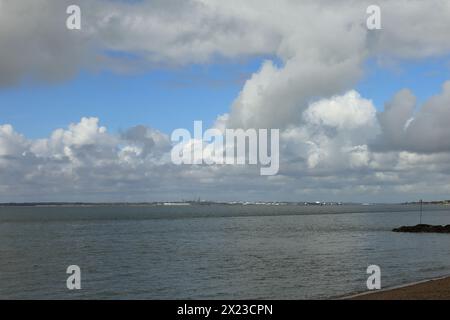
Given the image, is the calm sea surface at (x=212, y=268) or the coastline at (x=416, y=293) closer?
the coastline at (x=416, y=293)

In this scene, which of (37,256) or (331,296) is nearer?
(331,296)

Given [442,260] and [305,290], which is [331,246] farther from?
[305,290]

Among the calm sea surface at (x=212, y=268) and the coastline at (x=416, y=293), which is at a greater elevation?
the coastline at (x=416, y=293)

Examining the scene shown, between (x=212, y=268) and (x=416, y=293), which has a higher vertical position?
(x=416, y=293)

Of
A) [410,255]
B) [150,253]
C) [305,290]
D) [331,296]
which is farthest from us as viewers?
[150,253]

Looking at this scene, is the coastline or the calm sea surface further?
the calm sea surface

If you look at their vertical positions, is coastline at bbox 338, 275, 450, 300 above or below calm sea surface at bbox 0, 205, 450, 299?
above

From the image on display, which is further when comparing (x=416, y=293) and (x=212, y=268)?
(x=212, y=268)
